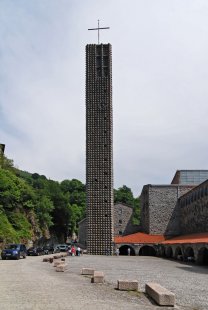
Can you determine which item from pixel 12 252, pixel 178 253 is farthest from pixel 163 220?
pixel 12 252

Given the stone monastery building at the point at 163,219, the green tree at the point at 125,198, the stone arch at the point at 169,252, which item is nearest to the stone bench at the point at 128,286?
the stone monastery building at the point at 163,219

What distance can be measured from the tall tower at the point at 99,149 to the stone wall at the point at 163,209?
10290mm

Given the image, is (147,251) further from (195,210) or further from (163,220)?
(195,210)

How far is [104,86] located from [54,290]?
51.9 metres

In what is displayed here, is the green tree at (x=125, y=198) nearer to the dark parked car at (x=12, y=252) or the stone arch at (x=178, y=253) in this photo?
the stone arch at (x=178, y=253)

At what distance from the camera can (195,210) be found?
55.1 m

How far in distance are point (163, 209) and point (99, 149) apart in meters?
14.9

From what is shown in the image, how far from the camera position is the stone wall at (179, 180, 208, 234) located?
50331 millimetres

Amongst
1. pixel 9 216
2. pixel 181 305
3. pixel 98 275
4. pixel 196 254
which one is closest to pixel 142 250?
pixel 9 216

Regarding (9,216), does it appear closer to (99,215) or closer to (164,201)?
(99,215)

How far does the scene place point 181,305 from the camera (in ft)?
38.8

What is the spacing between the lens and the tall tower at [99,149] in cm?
5841

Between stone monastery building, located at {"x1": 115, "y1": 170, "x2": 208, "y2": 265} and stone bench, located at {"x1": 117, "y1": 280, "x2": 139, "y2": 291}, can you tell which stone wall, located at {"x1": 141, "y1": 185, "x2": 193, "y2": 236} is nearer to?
stone monastery building, located at {"x1": 115, "y1": 170, "x2": 208, "y2": 265}

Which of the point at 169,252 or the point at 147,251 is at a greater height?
the point at 169,252
